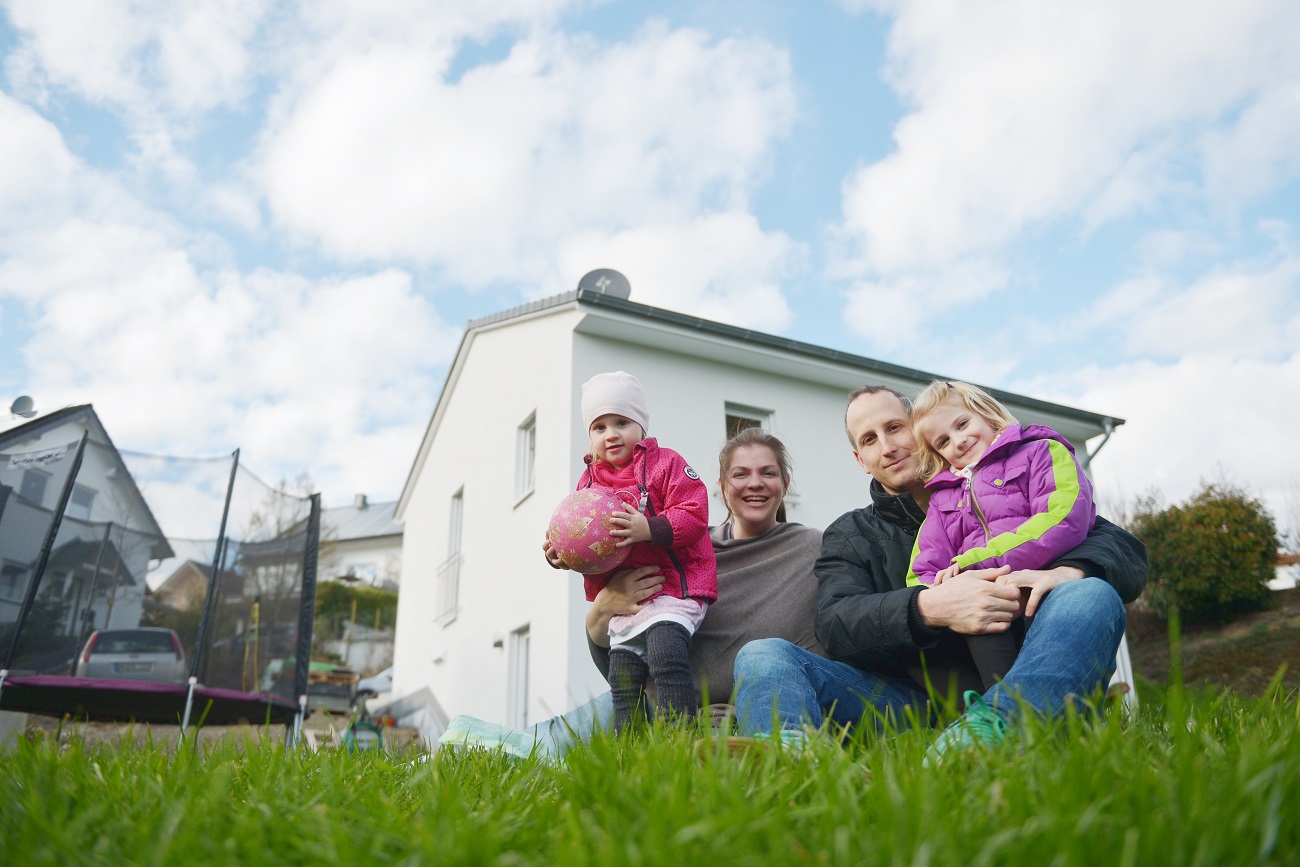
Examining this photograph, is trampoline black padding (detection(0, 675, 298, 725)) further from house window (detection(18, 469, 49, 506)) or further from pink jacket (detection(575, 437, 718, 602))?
pink jacket (detection(575, 437, 718, 602))

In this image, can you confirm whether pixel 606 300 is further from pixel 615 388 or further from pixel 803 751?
pixel 803 751

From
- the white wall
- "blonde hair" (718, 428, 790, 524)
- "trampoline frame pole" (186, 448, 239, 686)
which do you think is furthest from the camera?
the white wall

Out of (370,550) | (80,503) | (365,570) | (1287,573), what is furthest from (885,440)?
(370,550)

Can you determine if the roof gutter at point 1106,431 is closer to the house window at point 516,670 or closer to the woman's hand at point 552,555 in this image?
the house window at point 516,670

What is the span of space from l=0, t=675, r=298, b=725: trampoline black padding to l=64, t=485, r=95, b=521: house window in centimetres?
174

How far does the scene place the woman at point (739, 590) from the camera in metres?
3.10

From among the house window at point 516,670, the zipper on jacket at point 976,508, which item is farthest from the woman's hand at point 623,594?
the house window at point 516,670

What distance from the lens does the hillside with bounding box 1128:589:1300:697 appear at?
460 inches

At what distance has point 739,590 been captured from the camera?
3.41 metres

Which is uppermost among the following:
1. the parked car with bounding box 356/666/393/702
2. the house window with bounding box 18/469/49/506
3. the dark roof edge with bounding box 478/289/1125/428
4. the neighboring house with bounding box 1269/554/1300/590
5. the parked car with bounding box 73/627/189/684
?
the dark roof edge with bounding box 478/289/1125/428

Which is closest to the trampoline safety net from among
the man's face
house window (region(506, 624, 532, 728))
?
house window (region(506, 624, 532, 728))

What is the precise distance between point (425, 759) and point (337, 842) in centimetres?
107

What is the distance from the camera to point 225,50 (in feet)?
25.3

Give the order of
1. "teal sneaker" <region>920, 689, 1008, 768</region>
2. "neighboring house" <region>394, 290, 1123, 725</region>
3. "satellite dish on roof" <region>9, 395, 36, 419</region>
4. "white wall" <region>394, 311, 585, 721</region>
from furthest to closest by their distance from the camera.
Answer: "satellite dish on roof" <region>9, 395, 36, 419</region> → "neighboring house" <region>394, 290, 1123, 725</region> → "white wall" <region>394, 311, 585, 721</region> → "teal sneaker" <region>920, 689, 1008, 768</region>
